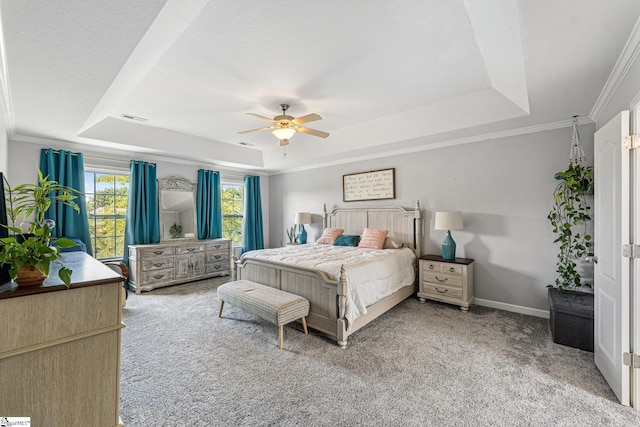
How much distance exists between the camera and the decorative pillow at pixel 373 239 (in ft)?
14.7

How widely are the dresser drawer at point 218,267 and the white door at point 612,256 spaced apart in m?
5.44

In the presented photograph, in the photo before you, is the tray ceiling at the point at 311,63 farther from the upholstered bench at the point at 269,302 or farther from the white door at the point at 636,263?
the upholstered bench at the point at 269,302

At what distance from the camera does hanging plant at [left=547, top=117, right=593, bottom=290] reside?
3.11 metres

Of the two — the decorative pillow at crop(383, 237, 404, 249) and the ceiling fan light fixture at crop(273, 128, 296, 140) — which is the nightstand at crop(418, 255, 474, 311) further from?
the ceiling fan light fixture at crop(273, 128, 296, 140)

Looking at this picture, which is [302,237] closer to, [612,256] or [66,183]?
[66,183]

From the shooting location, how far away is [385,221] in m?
4.89

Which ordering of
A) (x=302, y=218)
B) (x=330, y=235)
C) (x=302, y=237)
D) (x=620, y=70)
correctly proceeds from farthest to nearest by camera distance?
(x=302, y=237), (x=302, y=218), (x=330, y=235), (x=620, y=70)

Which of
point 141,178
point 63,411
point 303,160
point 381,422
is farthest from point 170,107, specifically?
point 381,422

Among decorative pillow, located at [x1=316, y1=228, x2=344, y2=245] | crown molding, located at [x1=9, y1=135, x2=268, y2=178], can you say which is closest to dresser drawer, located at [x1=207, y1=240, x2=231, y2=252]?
crown molding, located at [x1=9, y1=135, x2=268, y2=178]

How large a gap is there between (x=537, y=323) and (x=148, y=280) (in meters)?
5.64

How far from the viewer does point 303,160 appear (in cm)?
574

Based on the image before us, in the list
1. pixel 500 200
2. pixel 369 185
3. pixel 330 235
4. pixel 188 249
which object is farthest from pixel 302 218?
pixel 500 200

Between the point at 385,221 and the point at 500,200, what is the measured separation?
1.74 meters

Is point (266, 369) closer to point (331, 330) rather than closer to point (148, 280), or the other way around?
point (331, 330)
